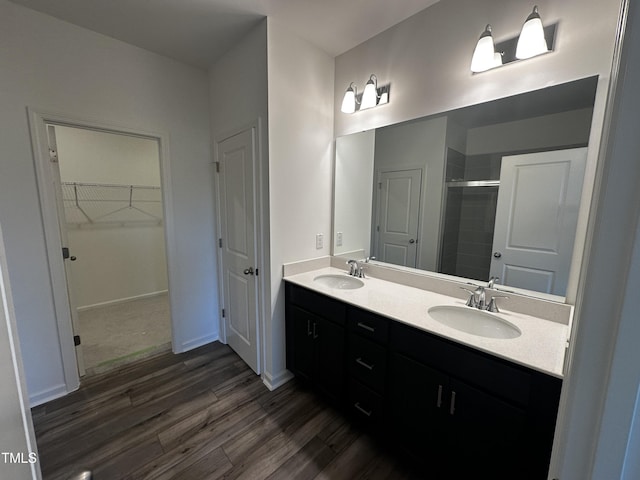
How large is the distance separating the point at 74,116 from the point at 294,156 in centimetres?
160

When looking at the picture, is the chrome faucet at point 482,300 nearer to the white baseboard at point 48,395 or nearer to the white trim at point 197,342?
the white trim at point 197,342

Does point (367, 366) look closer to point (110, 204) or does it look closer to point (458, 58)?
point (458, 58)

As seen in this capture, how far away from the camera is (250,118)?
6.61 ft

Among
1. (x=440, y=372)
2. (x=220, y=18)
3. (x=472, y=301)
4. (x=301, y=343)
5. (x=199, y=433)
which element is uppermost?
(x=220, y=18)

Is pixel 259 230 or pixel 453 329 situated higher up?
pixel 259 230

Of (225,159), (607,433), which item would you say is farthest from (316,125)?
(607,433)

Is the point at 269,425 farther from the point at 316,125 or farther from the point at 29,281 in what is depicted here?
the point at 316,125

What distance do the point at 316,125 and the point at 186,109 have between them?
124 cm

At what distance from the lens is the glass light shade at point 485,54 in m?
1.41

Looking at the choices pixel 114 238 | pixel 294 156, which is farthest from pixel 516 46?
pixel 114 238

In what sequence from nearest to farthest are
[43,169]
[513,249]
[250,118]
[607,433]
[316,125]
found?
[607,433] → [513,249] → [43,169] → [250,118] → [316,125]

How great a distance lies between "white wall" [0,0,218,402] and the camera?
1.72 metres

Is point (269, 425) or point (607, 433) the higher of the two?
point (607, 433)

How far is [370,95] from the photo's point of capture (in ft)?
6.41
